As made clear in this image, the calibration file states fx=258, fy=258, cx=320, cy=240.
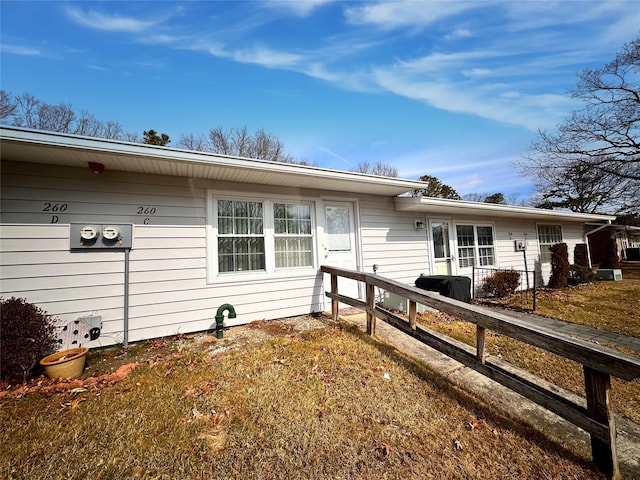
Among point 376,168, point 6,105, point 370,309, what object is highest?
point 376,168

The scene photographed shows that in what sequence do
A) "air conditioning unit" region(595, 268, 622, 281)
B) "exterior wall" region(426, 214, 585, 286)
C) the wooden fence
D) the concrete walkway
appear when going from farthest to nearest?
→ "air conditioning unit" region(595, 268, 622, 281)
"exterior wall" region(426, 214, 585, 286)
the concrete walkway
the wooden fence

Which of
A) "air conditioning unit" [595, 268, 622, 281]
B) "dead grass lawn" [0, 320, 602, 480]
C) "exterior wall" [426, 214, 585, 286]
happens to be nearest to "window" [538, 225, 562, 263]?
"exterior wall" [426, 214, 585, 286]

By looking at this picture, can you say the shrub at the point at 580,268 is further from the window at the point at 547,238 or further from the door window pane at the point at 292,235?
the door window pane at the point at 292,235

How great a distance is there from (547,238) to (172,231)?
1323cm

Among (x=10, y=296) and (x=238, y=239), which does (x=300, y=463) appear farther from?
(x=10, y=296)

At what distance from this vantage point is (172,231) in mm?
4242

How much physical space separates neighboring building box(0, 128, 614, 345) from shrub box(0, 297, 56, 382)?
68 cm

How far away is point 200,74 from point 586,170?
65.9 feet

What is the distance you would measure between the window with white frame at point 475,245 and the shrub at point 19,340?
897cm

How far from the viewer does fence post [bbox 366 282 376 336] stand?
3938mm

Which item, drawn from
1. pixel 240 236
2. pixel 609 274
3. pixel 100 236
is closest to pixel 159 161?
pixel 100 236

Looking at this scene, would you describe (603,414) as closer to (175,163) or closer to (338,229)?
(338,229)

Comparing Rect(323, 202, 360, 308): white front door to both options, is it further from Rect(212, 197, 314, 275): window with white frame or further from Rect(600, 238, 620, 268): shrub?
Rect(600, 238, 620, 268): shrub

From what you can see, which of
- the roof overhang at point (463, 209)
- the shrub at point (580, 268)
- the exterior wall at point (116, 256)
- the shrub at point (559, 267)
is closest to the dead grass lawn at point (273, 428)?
the exterior wall at point (116, 256)
